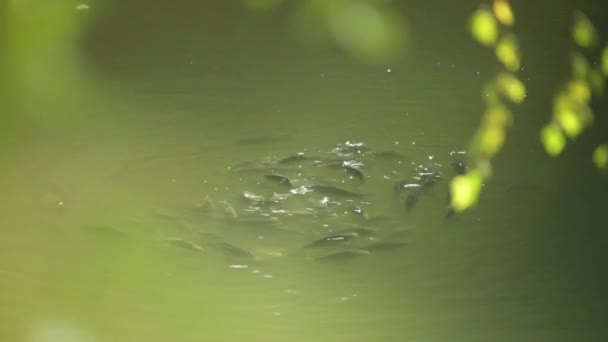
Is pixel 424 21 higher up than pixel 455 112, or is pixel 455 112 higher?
pixel 424 21

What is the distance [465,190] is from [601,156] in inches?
10.3

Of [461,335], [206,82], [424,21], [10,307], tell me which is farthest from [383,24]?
[10,307]

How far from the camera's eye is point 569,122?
114 cm

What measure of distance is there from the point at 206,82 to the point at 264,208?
245mm

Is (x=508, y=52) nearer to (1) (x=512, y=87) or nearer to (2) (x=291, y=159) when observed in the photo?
(1) (x=512, y=87)

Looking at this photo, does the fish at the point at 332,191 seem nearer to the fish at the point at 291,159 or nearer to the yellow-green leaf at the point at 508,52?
the fish at the point at 291,159


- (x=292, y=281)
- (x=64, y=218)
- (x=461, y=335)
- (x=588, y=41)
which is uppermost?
(x=588, y=41)

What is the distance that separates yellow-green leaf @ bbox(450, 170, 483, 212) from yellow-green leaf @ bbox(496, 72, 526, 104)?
0.51ft

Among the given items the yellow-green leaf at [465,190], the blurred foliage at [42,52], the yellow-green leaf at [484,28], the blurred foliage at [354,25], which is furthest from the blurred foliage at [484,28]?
the blurred foliage at [42,52]

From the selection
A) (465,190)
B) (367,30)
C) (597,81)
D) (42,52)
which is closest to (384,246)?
(465,190)

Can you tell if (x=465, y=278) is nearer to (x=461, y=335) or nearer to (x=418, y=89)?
(x=461, y=335)

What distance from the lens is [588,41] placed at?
1.15 m

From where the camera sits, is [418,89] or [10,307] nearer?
[10,307]

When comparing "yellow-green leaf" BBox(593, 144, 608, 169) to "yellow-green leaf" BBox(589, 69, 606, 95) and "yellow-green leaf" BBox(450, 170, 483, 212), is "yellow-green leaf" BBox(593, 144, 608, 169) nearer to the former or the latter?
"yellow-green leaf" BBox(589, 69, 606, 95)
